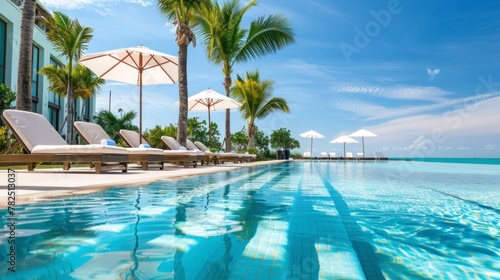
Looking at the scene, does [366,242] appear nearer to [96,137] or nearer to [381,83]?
[96,137]

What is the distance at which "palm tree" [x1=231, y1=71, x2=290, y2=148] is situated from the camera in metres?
20.8

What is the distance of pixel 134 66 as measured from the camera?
36.0ft

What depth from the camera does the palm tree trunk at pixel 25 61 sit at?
27.6 ft

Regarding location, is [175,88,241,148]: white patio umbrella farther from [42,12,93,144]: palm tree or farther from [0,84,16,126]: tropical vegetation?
[0,84,16,126]: tropical vegetation

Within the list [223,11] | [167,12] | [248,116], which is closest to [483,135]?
[248,116]

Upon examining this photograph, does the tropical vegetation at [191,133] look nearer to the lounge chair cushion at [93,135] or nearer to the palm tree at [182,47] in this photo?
the palm tree at [182,47]

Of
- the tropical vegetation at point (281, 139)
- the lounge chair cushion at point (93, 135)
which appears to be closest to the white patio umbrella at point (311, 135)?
the tropical vegetation at point (281, 139)

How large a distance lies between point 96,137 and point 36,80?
1428 centimetres

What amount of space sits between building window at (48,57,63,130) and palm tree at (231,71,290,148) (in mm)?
11997

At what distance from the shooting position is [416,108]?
86.9 feet

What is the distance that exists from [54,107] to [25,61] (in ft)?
52.4

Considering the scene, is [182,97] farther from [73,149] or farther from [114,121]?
[114,121]

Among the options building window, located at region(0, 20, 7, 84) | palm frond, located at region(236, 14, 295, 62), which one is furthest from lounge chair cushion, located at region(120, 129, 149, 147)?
building window, located at region(0, 20, 7, 84)

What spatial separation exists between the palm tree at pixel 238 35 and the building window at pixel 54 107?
40.9ft
